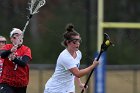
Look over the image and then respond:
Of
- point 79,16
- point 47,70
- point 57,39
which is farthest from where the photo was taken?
point 79,16

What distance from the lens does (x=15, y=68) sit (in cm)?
1091

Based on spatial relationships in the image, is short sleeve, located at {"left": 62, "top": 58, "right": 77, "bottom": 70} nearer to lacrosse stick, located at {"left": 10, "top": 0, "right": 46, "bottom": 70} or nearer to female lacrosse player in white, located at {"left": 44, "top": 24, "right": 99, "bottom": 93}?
female lacrosse player in white, located at {"left": 44, "top": 24, "right": 99, "bottom": 93}

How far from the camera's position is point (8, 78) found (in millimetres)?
10984

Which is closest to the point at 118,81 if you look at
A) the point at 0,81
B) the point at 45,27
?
the point at 45,27

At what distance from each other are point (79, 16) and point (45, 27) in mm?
1423

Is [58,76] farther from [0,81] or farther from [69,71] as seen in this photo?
[0,81]

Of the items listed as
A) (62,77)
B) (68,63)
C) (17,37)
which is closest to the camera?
(68,63)

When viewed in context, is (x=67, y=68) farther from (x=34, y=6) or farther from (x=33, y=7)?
(x=34, y=6)

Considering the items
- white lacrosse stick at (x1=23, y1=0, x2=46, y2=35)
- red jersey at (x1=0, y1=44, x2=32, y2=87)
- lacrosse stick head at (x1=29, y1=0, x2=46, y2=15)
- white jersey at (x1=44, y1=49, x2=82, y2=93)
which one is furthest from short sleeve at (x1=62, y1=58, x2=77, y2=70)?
lacrosse stick head at (x1=29, y1=0, x2=46, y2=15)

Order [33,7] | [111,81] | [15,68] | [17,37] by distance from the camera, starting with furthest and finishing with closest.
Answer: [111,81], [33,7], [15,68], [17,37]

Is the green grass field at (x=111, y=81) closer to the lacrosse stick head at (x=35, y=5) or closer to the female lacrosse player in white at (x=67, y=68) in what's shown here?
the lacrosse stick head at (x=35, y=5)

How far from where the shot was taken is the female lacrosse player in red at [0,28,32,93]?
1077 centimetres

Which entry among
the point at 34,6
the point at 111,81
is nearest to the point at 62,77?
the point at 34,6

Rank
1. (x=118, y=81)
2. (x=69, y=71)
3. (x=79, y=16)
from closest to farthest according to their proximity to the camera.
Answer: (x=69, y=71) → (x=118, y=81) → (x=79, y=16)
